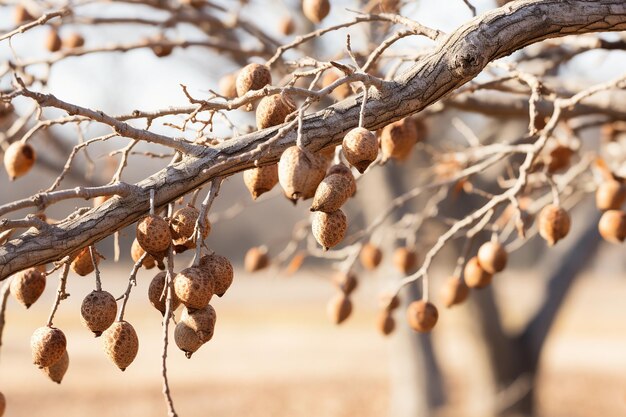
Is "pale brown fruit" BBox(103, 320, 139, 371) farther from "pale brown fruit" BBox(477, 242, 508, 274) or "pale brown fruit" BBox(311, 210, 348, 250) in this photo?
"pale brown fruit" BBox(477, 242, 508, 274)

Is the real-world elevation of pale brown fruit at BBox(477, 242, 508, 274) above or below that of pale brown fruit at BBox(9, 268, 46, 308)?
below

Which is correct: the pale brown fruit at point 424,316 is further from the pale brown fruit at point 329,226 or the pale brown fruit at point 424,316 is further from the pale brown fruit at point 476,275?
the pale brown fruit at point 329,226

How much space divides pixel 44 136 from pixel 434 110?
2.77 m

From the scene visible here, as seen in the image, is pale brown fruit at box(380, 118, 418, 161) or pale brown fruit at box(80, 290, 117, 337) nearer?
pale brown fruit at box(80, 290, 117, 337)

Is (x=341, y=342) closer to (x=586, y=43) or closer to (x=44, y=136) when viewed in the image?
(x=44, y=136)

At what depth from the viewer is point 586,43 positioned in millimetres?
3225

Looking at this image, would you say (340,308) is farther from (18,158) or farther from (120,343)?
(120,343)

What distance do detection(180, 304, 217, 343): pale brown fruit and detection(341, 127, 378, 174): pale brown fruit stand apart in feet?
1.43

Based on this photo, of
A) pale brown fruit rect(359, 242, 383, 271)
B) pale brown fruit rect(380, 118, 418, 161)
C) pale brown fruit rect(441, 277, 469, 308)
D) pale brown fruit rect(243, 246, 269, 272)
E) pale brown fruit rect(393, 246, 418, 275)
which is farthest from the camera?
pale brown fruit rect(243, 246, 269, 272)

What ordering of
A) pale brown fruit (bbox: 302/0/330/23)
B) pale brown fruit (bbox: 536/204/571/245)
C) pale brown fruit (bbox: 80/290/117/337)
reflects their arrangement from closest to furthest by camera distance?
1. pale brown fruit (bbox: 80/290/117/337)
2. pale brown fruit (bbox: 536/204/571/245)
3. pale brown fruit (bbox: 302/0/330/23)

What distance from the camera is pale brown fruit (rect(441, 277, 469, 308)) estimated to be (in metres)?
3.12

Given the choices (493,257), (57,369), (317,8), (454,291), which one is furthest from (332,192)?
(317,8)

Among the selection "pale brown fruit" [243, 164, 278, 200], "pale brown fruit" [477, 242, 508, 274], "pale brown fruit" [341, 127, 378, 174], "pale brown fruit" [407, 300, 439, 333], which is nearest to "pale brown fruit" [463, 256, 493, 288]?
"pale brown fruit" [477, 242, 508, 274]

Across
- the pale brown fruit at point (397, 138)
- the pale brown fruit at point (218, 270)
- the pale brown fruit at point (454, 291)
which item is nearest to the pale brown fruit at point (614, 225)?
the pale brown fruit at point (454, 291)
